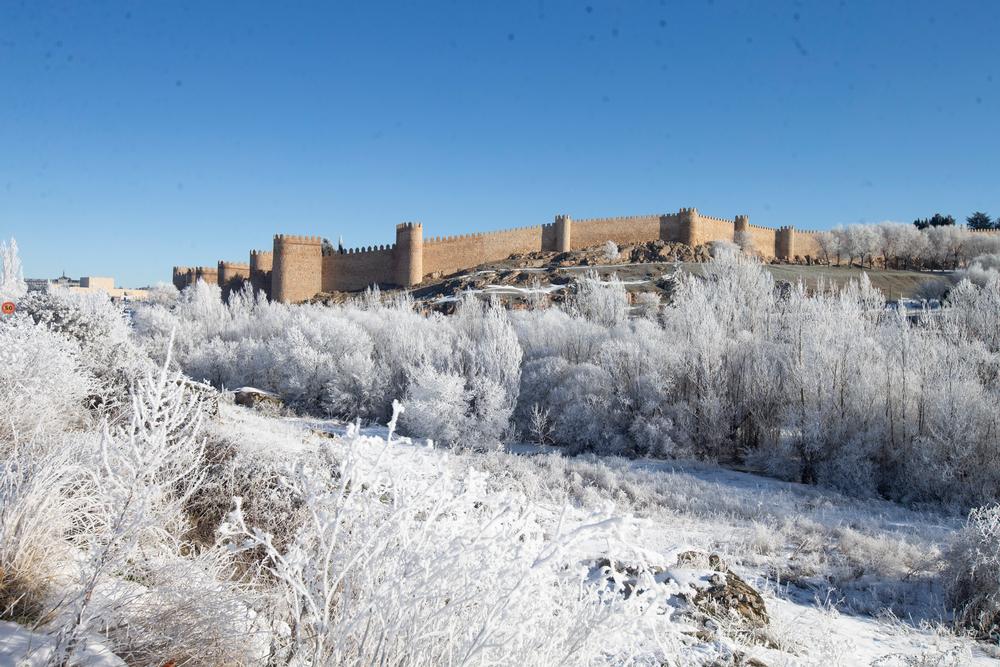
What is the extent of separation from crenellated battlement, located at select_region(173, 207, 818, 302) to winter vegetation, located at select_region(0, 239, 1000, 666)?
58.5 ft

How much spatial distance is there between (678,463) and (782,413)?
8.19ft

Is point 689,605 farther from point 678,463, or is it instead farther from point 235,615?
point 678,463

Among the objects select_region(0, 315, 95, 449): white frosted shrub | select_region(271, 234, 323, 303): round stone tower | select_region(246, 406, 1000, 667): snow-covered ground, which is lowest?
select_region(246, 406, 1000, 667): snow-covered ground

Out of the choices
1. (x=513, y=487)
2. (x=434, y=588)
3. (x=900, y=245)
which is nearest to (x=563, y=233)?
(x=900, y=245)

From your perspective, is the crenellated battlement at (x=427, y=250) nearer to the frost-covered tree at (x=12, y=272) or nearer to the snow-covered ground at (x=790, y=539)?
the frost-covered tree at (x=12, y=272)

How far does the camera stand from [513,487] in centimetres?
823

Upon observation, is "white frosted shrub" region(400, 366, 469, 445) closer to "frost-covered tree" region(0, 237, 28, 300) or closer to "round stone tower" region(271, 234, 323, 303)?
"frost-covered tree" region(0, 237, 28, 300)

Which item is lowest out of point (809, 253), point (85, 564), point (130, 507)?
point (85, 564)

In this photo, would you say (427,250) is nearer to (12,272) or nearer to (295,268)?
(295,268)

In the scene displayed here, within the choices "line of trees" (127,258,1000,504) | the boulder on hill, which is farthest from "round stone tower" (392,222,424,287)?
the boulder on hill

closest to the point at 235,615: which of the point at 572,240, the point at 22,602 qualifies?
the point at 22,602

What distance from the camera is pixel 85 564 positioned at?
2.44 meters

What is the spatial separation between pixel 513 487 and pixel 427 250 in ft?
114

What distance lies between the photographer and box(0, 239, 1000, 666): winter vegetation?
194 centimetres
